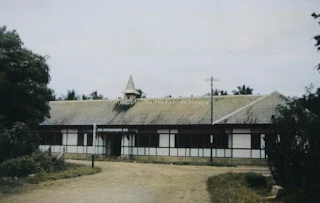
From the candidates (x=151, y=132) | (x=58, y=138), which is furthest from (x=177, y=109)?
(x=58, y=138)

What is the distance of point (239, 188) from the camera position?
14.4 m

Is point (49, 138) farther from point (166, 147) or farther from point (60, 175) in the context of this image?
point (60, 175)

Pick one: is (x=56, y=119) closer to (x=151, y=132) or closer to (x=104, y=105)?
(x=104, y=105)

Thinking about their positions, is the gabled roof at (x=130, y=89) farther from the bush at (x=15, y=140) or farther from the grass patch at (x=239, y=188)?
the grass patch at (x=239, y=188)

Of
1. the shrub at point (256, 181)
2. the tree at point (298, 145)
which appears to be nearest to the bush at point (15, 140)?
the shrub at point (256, 181)

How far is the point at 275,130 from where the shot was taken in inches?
591

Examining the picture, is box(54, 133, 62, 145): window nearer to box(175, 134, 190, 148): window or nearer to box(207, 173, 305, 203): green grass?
box(175, 134, 190, 148): window

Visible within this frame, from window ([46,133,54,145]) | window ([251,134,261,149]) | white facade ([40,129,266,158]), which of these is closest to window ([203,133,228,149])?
white facade ([40,129,266,158])

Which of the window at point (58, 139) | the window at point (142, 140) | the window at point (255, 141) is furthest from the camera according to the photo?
the window at point (58, 139)

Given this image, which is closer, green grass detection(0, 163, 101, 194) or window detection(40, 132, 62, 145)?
green grass detection(0, 163, 101, 194)

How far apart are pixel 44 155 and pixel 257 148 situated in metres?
15.8

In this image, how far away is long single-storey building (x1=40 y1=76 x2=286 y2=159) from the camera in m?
29.8

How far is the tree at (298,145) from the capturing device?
10.4m

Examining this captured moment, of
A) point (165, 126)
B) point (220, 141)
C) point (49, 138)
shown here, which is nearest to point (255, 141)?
point (220, 141)
